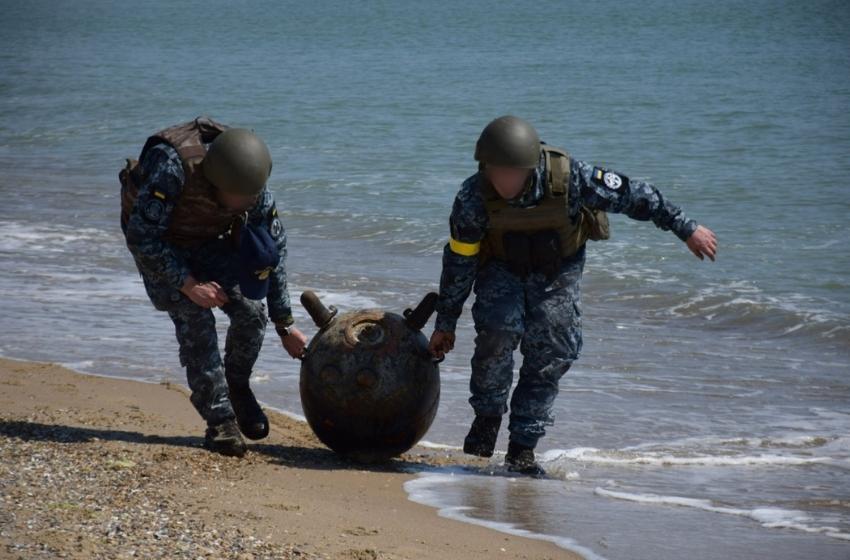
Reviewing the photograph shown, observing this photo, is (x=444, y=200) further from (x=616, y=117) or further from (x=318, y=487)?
(x=318, y=487)

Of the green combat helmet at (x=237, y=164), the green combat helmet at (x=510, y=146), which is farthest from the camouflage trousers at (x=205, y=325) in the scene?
the green combat helmet at (x=510, y=146)

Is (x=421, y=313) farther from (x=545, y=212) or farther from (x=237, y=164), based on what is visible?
(x=237, y=164)

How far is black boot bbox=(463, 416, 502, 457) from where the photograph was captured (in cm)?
716

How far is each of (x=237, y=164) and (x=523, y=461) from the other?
2.06 metres

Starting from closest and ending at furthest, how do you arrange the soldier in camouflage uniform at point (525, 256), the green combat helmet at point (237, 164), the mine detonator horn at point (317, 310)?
the green combat helmet at point (237, 164) → the soldier in camouflage uniform at point (525, 256) → the mine detonator horn at point (317, 310)

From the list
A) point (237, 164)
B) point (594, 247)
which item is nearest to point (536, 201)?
point (237, 164)

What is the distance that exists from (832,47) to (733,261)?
28.9 m

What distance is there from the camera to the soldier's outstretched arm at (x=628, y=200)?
22.3 ft

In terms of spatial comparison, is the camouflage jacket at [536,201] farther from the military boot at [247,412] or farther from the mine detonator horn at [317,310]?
the military boot at [247,412]

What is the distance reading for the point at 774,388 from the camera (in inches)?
369

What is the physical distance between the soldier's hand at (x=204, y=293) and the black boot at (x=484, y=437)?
1493 millimetres

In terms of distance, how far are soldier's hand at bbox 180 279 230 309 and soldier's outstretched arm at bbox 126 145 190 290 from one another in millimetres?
37

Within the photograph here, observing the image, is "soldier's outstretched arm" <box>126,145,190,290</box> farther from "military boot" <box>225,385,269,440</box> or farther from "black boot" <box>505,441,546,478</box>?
"black boot" <box>505,441,546,478</box>

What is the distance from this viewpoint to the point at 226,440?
677 cm
